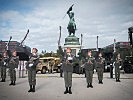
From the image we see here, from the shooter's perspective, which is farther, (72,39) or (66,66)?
(72,39)

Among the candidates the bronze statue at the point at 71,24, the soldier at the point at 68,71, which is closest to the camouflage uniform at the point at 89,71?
the soldier at the point at 68,71

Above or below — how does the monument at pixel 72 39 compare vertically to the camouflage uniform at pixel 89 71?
above

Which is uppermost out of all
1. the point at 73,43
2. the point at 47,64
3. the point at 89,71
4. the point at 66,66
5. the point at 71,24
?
the point at 71,24

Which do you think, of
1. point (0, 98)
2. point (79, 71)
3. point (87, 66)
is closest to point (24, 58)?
point (79, 71)

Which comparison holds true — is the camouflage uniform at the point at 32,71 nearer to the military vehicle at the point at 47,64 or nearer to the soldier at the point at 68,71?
the soldier at the point at 68,71

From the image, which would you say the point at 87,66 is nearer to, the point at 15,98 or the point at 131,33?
the point at 15,98

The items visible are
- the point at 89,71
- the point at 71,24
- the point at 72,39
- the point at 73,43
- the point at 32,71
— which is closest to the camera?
the point at 32,71

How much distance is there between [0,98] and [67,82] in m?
2.64

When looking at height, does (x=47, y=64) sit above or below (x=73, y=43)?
below

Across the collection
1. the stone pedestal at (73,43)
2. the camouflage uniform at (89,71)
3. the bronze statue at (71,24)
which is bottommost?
the camouflage uniform at (89,71)

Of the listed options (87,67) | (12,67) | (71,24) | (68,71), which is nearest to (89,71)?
(87,67)

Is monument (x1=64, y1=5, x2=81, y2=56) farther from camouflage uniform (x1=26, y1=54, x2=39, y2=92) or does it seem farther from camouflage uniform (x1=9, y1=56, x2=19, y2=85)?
camouflage uniform (x1=26, y1=54, x2=39, y2=92)

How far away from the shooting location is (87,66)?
39.3 feet

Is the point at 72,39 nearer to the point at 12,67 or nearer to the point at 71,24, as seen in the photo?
the point at 71,24
